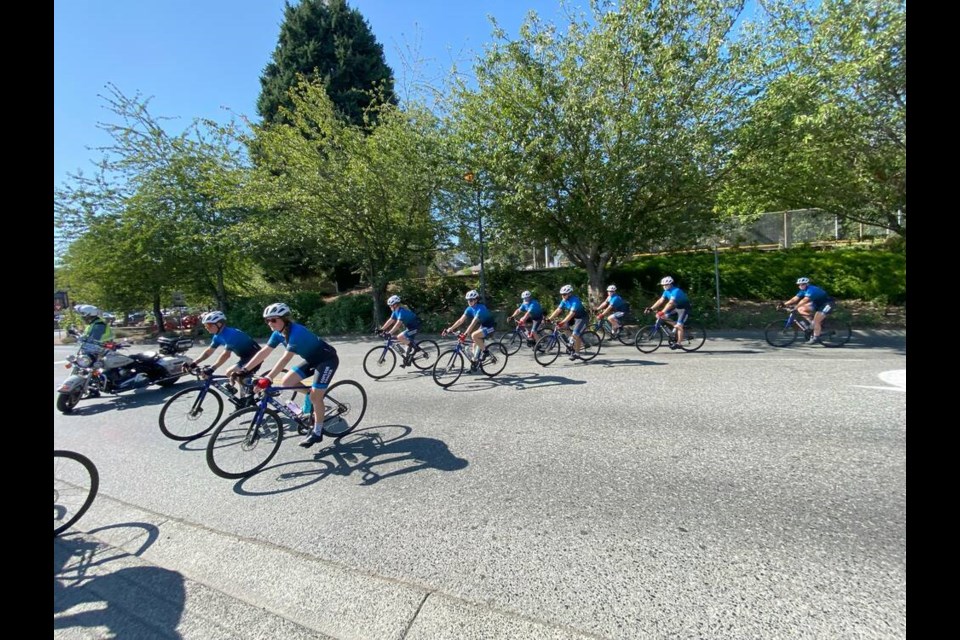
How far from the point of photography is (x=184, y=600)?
90.7 inches

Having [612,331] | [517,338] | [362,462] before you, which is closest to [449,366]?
[517,338]

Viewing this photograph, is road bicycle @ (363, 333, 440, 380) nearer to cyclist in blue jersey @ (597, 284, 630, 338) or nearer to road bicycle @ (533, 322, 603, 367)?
road bicycle @ (533, 322, 603, 367)

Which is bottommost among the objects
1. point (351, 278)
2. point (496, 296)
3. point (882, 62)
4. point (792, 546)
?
point (792, 546)

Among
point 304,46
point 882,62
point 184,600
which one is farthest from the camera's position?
point 304,46

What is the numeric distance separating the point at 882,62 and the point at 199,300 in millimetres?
27743

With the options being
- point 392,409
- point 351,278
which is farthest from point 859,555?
point 351,278

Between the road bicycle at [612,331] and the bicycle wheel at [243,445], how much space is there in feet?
25.3

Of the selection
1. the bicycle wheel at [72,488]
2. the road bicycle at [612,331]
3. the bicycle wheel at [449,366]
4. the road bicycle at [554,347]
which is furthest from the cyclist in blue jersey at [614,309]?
the bicycle wheel at [72,488]

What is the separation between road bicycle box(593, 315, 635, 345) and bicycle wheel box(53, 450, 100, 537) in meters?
9.15

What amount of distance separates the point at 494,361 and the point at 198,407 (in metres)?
4.79

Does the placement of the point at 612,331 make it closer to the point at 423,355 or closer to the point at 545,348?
the point at 545,348

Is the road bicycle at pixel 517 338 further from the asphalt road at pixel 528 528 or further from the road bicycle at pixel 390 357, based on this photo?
the asphalt road at pixel 528 528

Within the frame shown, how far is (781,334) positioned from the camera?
9.24 metres
